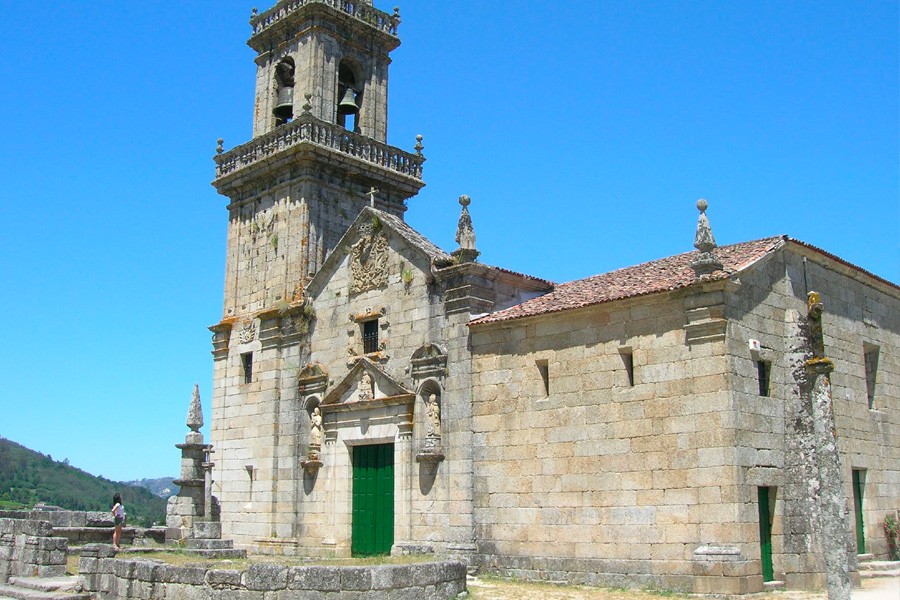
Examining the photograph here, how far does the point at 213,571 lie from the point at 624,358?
795cm

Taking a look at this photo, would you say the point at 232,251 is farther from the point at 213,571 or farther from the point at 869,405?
the point at 869,405

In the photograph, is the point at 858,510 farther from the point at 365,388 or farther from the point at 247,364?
the point at 247,364

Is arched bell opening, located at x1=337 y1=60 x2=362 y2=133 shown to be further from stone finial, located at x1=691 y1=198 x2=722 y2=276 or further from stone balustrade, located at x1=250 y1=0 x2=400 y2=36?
stone finial, located at x1=691 y1=198 x2=722 y2=276

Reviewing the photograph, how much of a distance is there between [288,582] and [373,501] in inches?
330

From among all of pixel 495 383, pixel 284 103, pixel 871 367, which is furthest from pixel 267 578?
pixel 284 103

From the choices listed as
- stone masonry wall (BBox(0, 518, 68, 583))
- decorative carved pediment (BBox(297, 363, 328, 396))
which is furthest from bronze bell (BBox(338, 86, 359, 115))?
stone masonry wall (BBox(0, 518, 68, 583))


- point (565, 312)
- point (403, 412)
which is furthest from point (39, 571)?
point (565, 312)

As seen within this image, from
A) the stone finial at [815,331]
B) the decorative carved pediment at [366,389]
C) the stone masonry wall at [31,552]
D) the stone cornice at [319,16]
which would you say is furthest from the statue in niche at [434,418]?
the stone cornice at [319,16]

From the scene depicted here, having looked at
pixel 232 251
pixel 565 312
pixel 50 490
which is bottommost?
pixel 50 490

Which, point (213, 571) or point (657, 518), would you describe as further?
point (657, 518)

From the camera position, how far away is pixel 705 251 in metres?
15.0

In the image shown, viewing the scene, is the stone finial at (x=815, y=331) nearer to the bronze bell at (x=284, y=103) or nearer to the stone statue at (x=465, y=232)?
the stone statue at (x=465, y=232)

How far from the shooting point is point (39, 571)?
1602 cm

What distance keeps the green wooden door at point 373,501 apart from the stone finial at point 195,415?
227 inches
